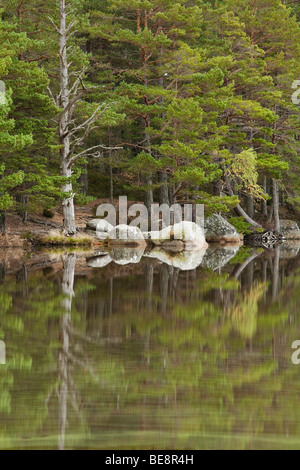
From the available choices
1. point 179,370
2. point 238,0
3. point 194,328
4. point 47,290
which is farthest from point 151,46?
point 179,370

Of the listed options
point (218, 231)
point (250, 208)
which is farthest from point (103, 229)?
point (250, 208)

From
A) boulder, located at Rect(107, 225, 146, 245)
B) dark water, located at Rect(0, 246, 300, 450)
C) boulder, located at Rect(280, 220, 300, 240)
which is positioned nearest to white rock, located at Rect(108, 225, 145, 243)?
boulder, located at Rect(107, 225, 146, 245)

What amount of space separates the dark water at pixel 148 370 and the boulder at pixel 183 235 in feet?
47.0

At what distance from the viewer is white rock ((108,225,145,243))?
76.5 ft

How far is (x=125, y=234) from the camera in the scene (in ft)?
76.5

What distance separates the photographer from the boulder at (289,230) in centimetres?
3250

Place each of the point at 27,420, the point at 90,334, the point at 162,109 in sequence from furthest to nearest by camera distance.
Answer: the point at 162,109
the point at 90,334
the point at 27,420

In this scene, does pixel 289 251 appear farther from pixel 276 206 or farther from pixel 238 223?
pixel 276 206

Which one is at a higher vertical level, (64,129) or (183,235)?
(64,129)

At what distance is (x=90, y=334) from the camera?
5.52m

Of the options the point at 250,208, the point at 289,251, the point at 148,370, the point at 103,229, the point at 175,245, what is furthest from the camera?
the point at 250,208

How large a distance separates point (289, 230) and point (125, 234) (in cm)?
1280
